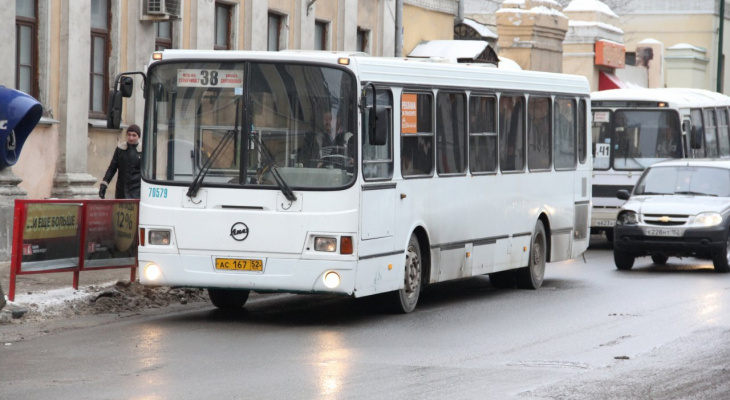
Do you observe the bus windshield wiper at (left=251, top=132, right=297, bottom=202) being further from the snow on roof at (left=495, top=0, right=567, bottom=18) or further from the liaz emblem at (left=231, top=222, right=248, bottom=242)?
the snow on roof at (left=495, top=0, right=567, bottom=18)

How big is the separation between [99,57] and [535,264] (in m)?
8.30

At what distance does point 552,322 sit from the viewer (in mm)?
14203

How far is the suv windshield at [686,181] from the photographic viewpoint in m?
21.9

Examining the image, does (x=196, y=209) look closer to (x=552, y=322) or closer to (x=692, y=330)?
(x=552, y=322)

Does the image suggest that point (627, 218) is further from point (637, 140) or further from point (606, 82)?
point (606, 82)

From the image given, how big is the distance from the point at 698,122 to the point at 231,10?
9.70m

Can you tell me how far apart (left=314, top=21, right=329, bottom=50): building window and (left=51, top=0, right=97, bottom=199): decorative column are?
9891mm

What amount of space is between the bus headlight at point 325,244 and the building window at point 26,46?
28.7 feet

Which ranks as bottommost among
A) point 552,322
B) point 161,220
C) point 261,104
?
point 552,322

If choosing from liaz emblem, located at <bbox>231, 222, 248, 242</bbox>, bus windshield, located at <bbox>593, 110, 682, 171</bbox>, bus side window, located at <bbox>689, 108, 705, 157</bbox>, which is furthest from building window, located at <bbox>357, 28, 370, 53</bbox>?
liaz emblem, located at <bbox>231, 222, 248, 242</bbox>

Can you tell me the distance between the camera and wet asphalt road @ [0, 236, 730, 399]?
971 cm

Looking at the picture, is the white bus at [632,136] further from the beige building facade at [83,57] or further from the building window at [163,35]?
the building window at [163,35]

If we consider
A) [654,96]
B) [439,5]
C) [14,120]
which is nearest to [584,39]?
[439,5]

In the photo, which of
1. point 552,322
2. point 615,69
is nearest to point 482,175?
point 552,322
